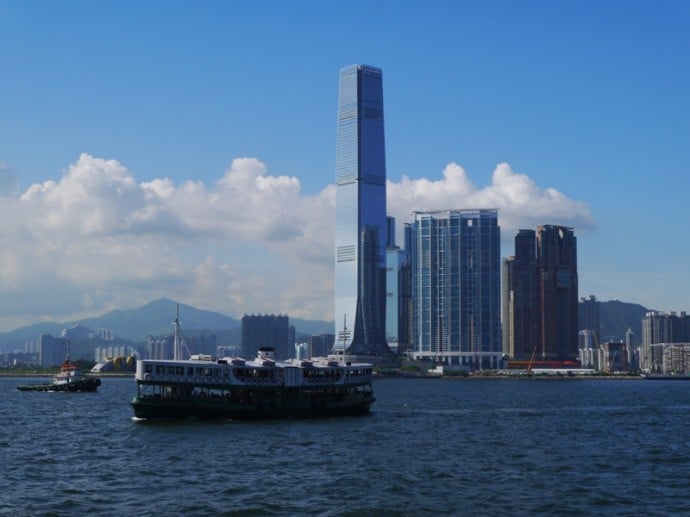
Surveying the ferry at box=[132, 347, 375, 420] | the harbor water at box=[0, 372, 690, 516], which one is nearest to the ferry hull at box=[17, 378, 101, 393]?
the harbor water at box=[0, 372, 690, 516]

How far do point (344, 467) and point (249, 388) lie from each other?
3777 centimetres

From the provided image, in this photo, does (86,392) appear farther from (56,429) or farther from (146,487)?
(146,487)

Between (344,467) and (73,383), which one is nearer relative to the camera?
(344,467)

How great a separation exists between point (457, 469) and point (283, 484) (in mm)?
14010

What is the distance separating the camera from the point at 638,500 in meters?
56.4

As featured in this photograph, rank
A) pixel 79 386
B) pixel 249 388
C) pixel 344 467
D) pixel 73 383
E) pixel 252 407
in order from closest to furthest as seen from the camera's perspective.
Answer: pixel 344 467, pixel 249 388, pixel 252 407, pixel 79 386, pixel 73 383

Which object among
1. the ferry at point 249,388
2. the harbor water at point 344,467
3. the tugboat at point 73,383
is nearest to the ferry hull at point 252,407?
the ferry at point 249,388

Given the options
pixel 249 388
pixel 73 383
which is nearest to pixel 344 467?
pixel 249 388

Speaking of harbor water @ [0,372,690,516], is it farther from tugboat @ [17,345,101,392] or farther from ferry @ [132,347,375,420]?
tugboat @ [17,345,101,392]

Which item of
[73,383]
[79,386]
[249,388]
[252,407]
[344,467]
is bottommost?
[344,467]

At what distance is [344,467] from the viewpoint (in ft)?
226

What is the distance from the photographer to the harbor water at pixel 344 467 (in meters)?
53.8

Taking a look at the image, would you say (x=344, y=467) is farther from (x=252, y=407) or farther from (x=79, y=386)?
(x=79, y=386)

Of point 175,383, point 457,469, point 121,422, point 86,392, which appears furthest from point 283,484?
point 86,392
